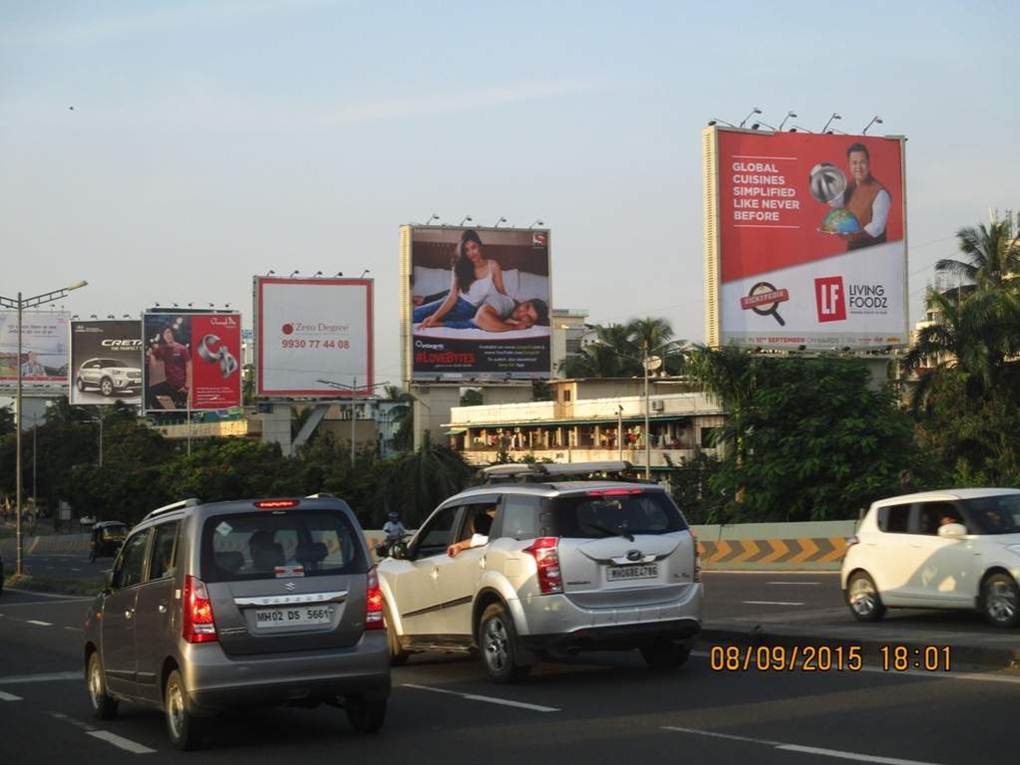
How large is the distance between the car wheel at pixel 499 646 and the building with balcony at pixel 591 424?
167 feet

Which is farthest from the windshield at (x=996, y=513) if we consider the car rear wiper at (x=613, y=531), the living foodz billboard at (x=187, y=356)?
the living foodz billboard at (x=187, y=356)

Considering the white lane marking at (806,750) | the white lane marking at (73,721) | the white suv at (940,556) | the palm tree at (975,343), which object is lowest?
the white lane marking at (73,721)

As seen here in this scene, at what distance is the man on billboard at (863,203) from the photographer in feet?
177

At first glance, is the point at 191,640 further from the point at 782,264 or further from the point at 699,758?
the point at 782,264

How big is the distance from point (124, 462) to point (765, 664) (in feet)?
266

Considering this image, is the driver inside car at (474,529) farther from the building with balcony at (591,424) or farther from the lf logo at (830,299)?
the building with balcony at (591,424)

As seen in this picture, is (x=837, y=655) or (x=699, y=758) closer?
(x=699, y=758)

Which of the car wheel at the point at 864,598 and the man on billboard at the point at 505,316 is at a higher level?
the man on billboard at the point at 505,316

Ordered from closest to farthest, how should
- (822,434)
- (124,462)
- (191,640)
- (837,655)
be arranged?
(191,640) → (837,655) → (822,434) → (124,462)

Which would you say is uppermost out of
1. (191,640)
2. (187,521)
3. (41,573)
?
(187,521)

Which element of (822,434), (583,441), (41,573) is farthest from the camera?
(583,441)

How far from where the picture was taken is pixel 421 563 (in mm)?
14820

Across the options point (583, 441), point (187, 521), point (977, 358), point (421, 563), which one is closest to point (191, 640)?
point (187, 521)

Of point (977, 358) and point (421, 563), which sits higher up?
point (977, 358)
